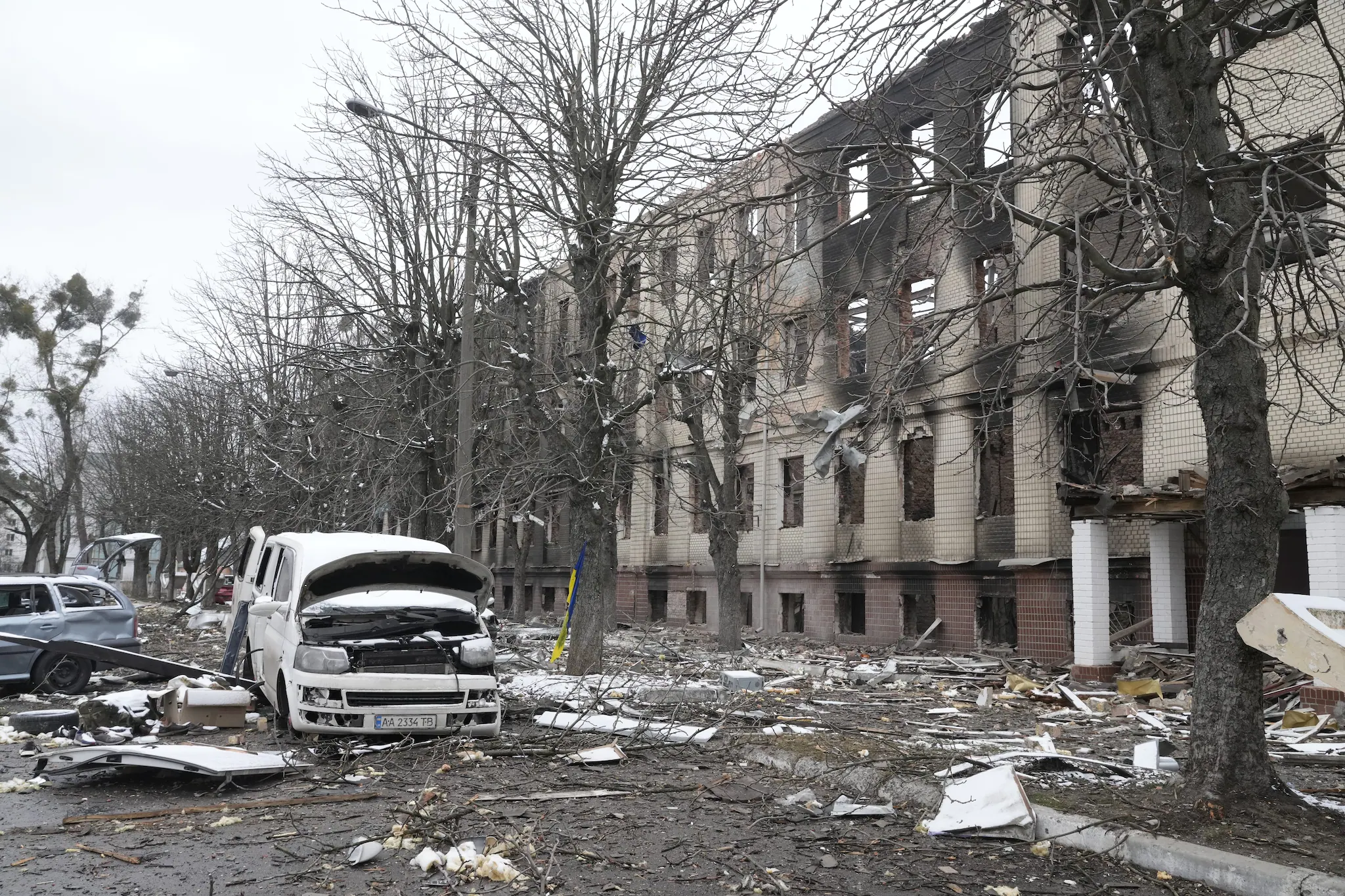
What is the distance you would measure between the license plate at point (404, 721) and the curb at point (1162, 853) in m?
3.88

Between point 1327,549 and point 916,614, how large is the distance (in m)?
11.2

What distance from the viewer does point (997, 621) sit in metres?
21.7

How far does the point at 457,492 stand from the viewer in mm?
14250

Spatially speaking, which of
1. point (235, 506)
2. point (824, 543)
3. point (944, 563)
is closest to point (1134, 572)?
point (944, 563)

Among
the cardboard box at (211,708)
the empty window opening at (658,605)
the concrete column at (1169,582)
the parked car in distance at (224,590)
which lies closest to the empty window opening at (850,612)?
the empty window opening at (658,605)

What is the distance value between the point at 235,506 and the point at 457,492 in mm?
19834

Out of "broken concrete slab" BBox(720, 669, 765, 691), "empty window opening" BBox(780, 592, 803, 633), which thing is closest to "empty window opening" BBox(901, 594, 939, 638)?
"empty window opening" BBox(780, 592, 803, 633)

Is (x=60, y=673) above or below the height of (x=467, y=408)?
below

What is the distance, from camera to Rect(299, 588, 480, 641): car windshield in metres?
9.95

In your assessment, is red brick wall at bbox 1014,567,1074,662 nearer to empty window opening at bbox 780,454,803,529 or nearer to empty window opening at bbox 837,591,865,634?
empty window opening at bbox 837,591,865,634

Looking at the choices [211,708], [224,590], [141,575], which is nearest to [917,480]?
[211,708]

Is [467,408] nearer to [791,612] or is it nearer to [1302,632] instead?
[1302,632]

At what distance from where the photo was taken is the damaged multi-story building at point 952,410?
7.98 m

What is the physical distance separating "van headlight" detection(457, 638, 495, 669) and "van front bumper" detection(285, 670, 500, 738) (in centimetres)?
15
